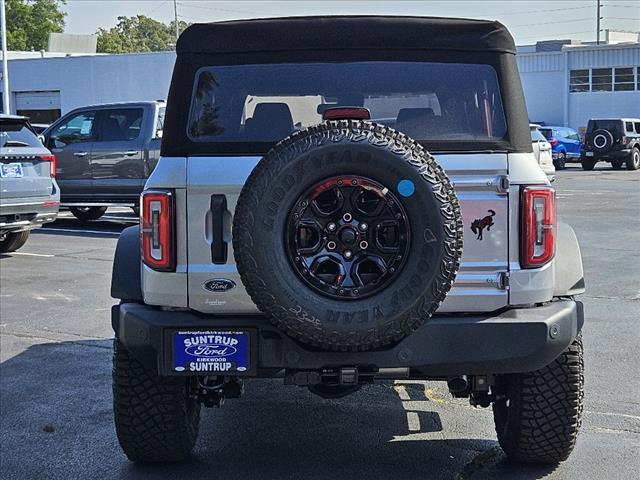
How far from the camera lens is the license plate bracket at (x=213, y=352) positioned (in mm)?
3963

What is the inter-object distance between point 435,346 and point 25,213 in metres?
→ 8.48

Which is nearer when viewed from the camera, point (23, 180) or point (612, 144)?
point (23, 180)

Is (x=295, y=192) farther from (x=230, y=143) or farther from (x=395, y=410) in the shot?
(x=395, y=410)

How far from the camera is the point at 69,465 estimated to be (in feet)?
15.4

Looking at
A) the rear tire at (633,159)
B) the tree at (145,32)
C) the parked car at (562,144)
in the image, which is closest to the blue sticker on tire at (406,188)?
the rear tire at (633,159)

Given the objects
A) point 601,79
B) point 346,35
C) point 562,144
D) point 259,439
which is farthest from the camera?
point 601,79

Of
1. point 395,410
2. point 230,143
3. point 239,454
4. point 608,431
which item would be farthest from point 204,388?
point 608,431

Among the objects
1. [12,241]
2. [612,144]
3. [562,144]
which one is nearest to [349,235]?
[12,241]

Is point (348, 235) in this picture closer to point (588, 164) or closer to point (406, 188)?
point (406, 188)

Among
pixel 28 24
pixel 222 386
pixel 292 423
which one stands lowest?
pixel 292 423

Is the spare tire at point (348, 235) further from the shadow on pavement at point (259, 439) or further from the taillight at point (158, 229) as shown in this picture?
the shadow on pavement at point (259, 439)

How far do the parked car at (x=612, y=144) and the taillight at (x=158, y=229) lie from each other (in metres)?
30.0

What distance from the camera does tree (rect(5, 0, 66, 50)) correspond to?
9162cm

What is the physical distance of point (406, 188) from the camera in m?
3.67
